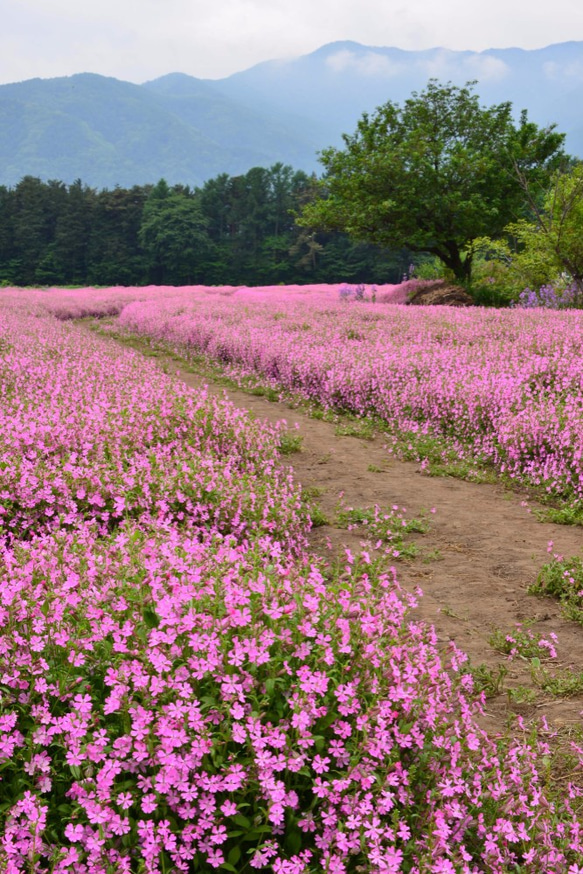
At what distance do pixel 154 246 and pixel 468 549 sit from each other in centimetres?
7313

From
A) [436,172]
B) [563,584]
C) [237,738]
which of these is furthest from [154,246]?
[237,738]

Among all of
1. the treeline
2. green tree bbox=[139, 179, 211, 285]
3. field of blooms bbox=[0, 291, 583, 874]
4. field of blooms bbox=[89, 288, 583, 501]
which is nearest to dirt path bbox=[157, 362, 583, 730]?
field of blooms bbox=[89, 288, 583, 501]

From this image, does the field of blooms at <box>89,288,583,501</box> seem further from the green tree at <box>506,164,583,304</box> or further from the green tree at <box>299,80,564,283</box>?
the green tree at <box>299,80,564,283</box>

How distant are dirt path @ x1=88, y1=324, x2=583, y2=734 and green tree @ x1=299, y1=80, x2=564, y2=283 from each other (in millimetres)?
19458

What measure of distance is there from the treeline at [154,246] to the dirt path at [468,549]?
66.0m

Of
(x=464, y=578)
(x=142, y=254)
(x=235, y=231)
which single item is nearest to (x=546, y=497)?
(x=464, y=578)

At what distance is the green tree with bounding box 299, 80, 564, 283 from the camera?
2655 cm

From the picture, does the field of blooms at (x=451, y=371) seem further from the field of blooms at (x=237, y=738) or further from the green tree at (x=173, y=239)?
the green tree at (x=173, y=239)

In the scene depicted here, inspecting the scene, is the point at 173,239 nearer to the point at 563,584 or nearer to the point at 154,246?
the point at 154,246

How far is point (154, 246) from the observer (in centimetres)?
7381

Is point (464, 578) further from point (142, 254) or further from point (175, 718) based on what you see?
point (142, 254)

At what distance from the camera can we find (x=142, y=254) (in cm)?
7881

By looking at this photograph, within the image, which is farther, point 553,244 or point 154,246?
point 154,246

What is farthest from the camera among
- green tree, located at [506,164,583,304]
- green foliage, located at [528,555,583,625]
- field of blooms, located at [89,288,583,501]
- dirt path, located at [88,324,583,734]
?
green tree, located at [506,164,583,304]
